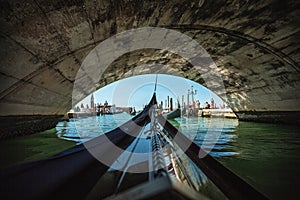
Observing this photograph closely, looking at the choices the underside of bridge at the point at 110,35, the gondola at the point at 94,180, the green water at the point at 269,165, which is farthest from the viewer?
the underside of bridge at the point at 110,35

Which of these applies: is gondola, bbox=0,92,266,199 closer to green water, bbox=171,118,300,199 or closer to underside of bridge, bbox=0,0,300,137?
green water, bbox=171,118,300,199

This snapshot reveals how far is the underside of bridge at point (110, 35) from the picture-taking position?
7.03 feet

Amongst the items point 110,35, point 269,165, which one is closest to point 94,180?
point 269,165

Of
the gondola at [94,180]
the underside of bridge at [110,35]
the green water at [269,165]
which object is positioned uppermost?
the underside of bridge at [110,35]

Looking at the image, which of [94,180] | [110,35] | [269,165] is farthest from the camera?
[110,35]

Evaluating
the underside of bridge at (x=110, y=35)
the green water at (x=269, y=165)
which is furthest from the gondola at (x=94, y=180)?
the underside of bridge at (x=110, y=35)

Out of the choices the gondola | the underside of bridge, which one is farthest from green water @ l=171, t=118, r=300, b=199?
the underside of bridge

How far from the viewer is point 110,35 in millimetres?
Answer: 3090

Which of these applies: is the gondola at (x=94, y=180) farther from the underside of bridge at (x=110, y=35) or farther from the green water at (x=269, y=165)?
the underside of bridge at (x=110, y=35)

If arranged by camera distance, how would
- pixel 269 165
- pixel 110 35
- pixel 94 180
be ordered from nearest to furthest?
pixel 94 180
pixel 269 165
pixel 110 35

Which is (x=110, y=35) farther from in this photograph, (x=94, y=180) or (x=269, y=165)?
(x=269, y=165)

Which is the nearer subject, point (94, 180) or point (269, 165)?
point (94, 180)

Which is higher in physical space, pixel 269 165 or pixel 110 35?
pixel 110 35

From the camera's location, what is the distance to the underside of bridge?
2143mm
